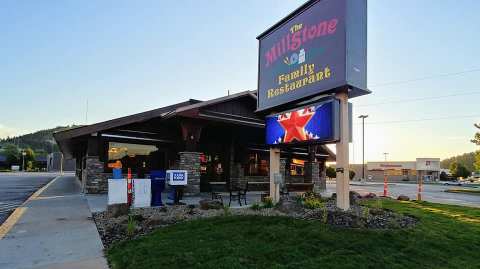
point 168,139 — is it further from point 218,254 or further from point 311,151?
point 218,254

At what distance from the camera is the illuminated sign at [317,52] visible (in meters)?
9.45

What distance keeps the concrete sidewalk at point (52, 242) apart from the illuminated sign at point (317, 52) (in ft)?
23.2

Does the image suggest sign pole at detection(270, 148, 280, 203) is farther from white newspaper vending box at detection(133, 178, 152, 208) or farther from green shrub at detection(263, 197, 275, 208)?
white newspaper vending box at detection(133, 178, 152, 208)

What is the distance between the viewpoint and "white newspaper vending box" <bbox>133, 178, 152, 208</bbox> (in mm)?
11727

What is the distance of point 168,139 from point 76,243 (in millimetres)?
12201

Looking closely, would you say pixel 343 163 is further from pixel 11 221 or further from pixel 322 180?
pixel 322 180

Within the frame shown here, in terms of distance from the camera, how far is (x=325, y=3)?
10.1 m

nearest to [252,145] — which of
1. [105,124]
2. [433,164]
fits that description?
[105,124]

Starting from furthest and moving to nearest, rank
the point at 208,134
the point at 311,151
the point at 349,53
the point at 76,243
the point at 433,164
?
the point at 433,164, the point at 311,151, the point at 208,134, the point at 349,53, the point at 76,243

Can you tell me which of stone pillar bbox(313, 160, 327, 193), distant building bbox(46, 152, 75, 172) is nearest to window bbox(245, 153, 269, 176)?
stone pillar bbox(313, 160, 327, 193)

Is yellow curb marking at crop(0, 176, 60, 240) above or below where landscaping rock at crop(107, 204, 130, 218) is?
below

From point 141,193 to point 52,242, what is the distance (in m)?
4.71

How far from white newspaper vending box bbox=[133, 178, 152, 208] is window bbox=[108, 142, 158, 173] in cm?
621

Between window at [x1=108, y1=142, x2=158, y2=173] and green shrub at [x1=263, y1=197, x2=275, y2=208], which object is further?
window at [x1=108, y1=142, x2=158, y2=173]
